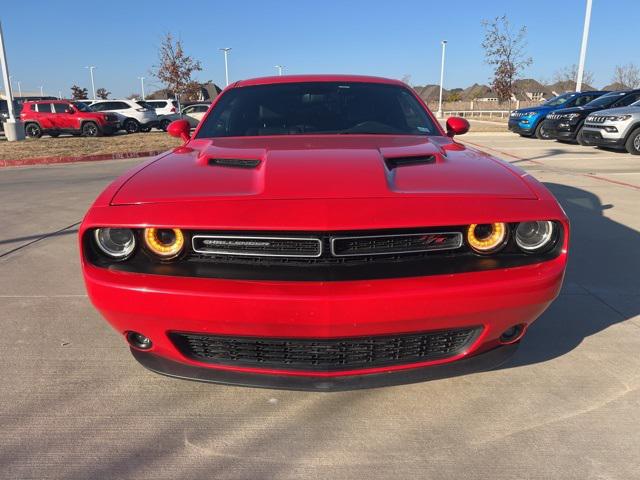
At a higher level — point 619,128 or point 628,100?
point 628,100

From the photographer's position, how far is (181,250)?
187cm

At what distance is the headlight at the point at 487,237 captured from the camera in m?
1.90

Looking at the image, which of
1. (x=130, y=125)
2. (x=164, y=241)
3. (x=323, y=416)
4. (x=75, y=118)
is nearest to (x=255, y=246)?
(x=164, y=241)

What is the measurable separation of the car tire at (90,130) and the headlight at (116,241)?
19837mm

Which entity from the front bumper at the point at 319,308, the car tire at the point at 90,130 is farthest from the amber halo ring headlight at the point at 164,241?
the car tire at the point at 90,130

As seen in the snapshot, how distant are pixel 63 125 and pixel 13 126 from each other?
101 inches

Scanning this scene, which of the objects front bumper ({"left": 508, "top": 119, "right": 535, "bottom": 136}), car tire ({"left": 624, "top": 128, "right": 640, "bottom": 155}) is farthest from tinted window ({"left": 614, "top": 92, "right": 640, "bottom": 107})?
front bumper ({"left": 508, "top": 119, "right": 535, "bottom": 136})

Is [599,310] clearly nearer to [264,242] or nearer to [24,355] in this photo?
[264,242]

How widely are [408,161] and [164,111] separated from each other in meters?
23.2

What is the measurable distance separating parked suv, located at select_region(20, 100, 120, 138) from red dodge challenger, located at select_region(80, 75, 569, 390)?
1959 cm

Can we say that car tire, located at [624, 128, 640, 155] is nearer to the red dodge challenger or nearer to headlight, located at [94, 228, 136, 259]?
the red dodge challenger

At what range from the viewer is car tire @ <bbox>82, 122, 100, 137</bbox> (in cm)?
1944

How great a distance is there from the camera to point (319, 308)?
65.6 inches

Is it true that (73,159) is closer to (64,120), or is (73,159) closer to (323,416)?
(64,120)
